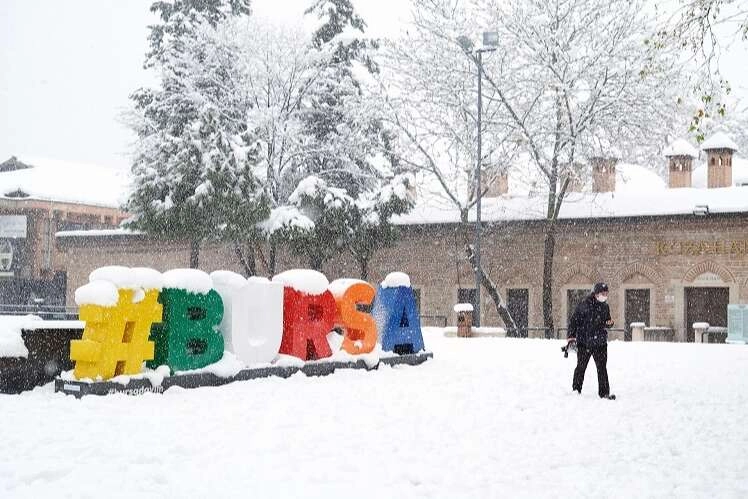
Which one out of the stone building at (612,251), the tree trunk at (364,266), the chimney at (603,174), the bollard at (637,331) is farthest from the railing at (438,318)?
the chimney at (603,174)

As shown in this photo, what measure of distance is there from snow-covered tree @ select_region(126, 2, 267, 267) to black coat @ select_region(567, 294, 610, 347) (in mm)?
17230

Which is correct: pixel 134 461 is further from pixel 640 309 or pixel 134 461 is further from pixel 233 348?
pixel 640 309

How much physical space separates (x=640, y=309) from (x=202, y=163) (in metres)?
14.3

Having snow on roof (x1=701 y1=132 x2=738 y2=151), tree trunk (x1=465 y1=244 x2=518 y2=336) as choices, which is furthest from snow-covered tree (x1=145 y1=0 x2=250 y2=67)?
snow on roof (x1=701 y1=132 x2=738 y2=151)

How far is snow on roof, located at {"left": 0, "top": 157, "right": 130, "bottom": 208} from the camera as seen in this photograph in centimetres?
4609

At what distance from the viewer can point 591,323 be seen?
11.6m

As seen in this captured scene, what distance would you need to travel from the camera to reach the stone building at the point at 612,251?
2620cm

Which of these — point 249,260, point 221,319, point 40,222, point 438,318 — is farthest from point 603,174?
point 40,222

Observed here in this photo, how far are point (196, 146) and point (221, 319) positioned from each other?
15.8 metres

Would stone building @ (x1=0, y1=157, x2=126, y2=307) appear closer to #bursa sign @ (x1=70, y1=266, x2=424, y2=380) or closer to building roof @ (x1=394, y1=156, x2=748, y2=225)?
building roof @ (x1=394, y1=156, x2=748, y2=225)

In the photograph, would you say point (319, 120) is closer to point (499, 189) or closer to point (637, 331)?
point (499, 189)

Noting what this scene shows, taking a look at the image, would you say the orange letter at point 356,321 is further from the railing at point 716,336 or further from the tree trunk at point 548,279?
the railing at point 716,336

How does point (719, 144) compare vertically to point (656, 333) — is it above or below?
above

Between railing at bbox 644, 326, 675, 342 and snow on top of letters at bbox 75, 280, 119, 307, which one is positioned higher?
snow on top of letters at bbox 75, 280, 119, 307
